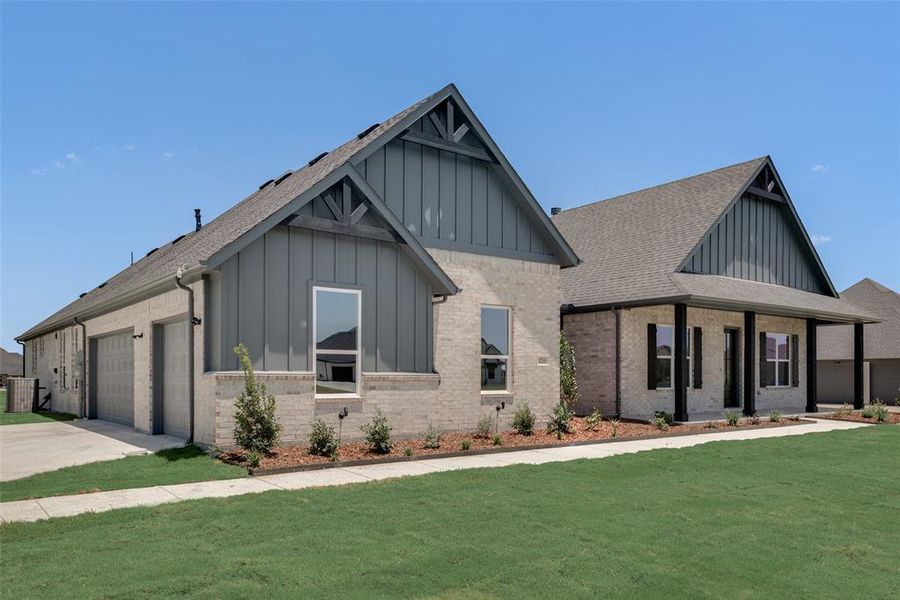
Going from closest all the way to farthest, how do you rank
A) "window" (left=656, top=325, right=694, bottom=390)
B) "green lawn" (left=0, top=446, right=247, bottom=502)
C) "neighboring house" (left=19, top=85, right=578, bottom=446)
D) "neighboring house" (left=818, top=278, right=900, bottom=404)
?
"green lawn" (left=0, top=446, right=247, bottom=502) < "neighboring house" (left=19, top=85, right=578, bottom=446) < "window" (left=656, top=325, right=694, bottom=390) < "neighboring house" (left=818, top=278, right=900, bottom=404)

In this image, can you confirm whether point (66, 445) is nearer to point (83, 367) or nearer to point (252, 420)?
point (252, 420)

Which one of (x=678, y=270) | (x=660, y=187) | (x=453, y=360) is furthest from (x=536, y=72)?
(x=660, y=187)

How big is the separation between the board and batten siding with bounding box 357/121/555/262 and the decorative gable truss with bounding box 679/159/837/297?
21.1 ft

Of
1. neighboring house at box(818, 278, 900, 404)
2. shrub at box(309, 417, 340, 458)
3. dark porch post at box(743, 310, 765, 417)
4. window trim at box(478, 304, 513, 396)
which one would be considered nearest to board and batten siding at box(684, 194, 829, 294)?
dark porch post at box(743, 310, 765, 417)

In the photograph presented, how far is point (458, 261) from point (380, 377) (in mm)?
3545

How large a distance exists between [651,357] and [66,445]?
48.9 feet

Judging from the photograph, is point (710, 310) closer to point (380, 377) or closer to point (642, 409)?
point (642, 409)

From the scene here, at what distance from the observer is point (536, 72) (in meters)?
15.0

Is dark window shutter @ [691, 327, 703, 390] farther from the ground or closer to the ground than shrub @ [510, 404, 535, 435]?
farther from the ground

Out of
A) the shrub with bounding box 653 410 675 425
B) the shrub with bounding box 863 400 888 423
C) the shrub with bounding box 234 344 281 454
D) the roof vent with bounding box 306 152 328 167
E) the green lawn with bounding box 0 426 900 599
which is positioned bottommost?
the shrub with bounding box 863 400 888 423

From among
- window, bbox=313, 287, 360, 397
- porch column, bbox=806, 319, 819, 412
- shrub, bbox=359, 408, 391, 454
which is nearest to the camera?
shrub, bbox=359, 408, 391, 454

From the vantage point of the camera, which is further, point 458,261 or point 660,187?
point 660,187

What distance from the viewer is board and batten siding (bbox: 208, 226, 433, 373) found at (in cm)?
1199

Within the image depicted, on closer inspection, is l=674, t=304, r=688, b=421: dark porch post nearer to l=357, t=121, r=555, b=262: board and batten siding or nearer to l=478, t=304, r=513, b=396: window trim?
l=357, t=121, r=555, b=262: board and batten siding
